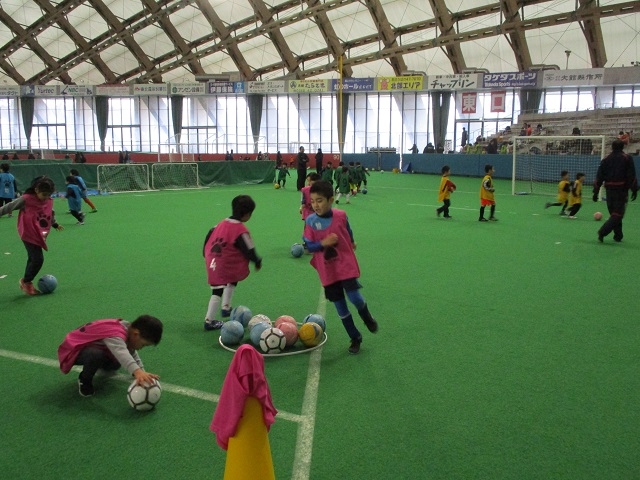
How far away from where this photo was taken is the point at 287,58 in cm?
4697

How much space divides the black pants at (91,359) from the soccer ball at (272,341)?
4.72 ft

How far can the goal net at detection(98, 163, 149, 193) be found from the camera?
1005 inches

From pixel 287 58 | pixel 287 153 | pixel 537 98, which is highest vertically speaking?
pixel 287 58

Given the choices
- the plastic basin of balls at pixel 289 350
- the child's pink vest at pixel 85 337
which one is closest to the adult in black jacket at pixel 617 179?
the plastic basin of balls at pixel 289 350

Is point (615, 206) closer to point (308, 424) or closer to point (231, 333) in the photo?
point (231, 333)

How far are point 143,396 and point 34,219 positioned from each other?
14.2 ft

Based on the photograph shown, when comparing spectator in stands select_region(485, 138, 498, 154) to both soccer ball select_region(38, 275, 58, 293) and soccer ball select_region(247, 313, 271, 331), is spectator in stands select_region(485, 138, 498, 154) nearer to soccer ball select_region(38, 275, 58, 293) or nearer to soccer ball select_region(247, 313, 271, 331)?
soccer ball select_region(38, 275, 58, 293)

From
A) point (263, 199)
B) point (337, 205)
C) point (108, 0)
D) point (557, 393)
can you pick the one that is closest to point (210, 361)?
point (557, 393)

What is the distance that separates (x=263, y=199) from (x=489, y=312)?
647 inches

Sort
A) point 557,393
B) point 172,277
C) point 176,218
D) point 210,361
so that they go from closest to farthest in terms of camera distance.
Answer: point 557,393
point 210,361
point 172,277
point 176,218

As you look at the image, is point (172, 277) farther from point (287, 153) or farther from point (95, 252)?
point (287, 153)

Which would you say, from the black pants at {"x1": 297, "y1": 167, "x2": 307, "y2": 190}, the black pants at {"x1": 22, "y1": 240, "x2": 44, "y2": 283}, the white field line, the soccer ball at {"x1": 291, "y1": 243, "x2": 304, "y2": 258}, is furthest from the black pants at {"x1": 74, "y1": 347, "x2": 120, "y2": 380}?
the black pants at {"x1": 297, "y1": 167, "x2": 307, "y2": 190}

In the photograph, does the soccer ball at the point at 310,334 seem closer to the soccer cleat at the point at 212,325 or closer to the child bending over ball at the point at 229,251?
the child bending over ball at the point at 229,251

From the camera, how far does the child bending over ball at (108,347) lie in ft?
14.5
